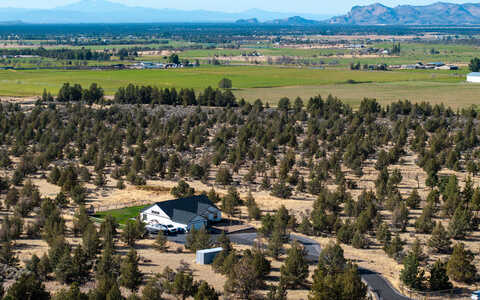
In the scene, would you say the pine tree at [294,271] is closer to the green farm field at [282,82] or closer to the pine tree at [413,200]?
the pine tree at [413,200]

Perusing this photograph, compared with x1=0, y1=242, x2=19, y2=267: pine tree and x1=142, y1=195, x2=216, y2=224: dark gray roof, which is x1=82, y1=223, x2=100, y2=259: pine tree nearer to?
x1=0, y1=242, x2=19, y2=267: pine tree

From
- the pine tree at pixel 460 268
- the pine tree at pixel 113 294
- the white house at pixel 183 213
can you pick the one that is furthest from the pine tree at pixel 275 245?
the pine tree at pixel 113 294

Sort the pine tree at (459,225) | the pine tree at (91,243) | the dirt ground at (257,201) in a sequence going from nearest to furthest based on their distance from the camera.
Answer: the dirt ground at (257,201) < the pine tree at (91,243) < the pine tree at (459,225)

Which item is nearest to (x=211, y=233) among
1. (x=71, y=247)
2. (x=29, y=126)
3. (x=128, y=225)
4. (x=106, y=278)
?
(x=128, y=225)

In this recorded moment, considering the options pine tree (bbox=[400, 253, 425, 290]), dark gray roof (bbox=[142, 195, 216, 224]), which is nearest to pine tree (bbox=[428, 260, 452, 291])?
pine tree (bbox=[400, 253, 425, 290])

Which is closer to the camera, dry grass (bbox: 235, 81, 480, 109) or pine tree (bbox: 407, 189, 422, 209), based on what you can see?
pine tree (bbox: 407, 189, 422, 209)

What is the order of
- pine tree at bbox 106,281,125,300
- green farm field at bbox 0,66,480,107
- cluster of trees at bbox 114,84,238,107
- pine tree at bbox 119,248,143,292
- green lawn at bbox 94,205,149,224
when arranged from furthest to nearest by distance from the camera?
green farm field at bbox 0,66,480,107, cluster of trees at bbox 114,84,238,107, green lawn at bbox 94,205,149,224, pine tree at bbox 119,248,143,292, pine tree at bbox 106,281,125,300

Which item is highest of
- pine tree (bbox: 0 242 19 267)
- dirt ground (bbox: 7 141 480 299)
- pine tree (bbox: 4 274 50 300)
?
pine tree (bbox: 4 274 50 300)
